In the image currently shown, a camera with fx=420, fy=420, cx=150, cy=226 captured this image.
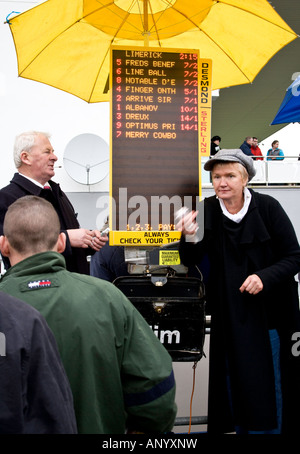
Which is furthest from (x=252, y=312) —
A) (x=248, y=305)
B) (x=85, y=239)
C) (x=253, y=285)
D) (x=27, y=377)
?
(x=27, y=377)

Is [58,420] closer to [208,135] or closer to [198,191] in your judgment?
[198,191]

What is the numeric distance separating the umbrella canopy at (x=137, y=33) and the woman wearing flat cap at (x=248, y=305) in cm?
92

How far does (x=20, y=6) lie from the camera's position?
8.30 metres

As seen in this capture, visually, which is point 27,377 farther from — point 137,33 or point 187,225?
point 137,33

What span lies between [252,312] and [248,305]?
43 mm

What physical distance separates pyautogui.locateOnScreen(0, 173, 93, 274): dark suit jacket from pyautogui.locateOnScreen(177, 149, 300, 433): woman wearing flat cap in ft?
2.58

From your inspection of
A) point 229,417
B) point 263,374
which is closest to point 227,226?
point 263,374

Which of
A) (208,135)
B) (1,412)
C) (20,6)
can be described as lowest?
(1,412)

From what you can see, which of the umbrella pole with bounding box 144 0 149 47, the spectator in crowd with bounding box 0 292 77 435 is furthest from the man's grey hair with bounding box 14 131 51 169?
the spectator in crowd with bounding box 0 292 77 435

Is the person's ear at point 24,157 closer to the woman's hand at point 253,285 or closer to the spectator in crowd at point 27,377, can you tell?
the woman's hand at point 253,285

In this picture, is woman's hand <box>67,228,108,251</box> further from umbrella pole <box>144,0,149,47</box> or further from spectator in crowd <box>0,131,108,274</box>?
umbrella pole <box>144,0,149,47</box>

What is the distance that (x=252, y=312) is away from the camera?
7.68 ft

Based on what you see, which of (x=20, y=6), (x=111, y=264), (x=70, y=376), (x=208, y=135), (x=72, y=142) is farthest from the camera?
(x=20, y=6)

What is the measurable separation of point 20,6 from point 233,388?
852 centimetres
